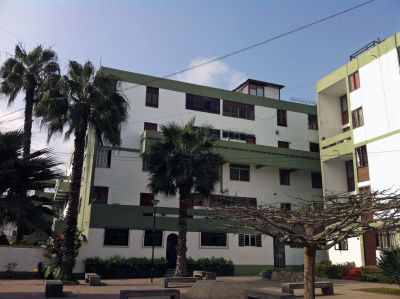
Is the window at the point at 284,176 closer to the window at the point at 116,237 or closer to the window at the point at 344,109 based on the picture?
the window at the point at 344,109

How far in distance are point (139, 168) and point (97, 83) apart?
9312mm

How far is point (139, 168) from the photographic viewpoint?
3219 centimetres

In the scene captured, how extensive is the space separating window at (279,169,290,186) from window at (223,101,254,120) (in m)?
5.57

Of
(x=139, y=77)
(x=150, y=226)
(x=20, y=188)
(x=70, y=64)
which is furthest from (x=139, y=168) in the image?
(x=20, y=188)

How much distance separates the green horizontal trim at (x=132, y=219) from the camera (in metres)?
28.9

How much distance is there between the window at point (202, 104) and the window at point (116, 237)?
12.0 meters

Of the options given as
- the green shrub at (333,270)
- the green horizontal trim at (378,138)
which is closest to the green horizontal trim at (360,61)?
the green horizontal trim at (378,138)

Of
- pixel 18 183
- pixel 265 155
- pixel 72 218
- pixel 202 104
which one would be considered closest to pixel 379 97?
pixel 265 155

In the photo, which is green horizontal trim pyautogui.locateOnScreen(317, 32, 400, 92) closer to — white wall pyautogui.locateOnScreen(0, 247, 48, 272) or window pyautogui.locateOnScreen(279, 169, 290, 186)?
window pyautogui.locateOnScreen(279, 169, 290, 186)

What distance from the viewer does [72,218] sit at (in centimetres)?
2300

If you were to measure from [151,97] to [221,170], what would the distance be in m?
8.30

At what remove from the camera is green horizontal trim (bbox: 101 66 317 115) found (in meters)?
33.2

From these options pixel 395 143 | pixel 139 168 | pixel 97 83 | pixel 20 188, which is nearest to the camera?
pixel 20 188

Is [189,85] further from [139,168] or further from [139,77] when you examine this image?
[139,168]
